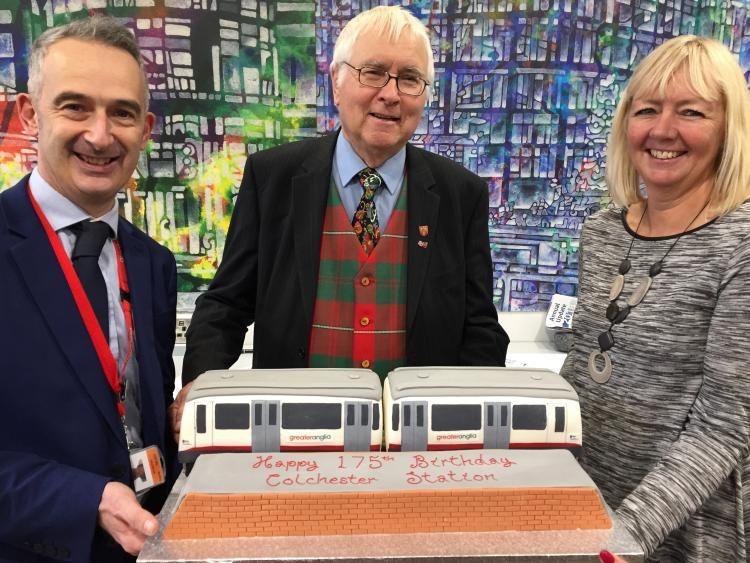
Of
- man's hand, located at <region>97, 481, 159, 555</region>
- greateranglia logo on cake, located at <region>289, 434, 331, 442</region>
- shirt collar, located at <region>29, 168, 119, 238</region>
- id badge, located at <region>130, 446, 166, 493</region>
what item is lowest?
id badge, located at <region>130, 446, 166, 493</region>

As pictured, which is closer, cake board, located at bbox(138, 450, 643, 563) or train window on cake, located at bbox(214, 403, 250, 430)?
cake board, located at bbox(138, 450, 643, 563)

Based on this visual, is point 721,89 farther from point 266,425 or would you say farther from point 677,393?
point 266,425

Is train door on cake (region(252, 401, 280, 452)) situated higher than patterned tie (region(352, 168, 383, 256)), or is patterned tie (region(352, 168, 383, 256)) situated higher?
patterned tie (region(352, 168, 383, 256))

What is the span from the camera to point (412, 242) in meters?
1.42

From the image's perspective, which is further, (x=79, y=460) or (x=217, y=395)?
(x=79, y=460)

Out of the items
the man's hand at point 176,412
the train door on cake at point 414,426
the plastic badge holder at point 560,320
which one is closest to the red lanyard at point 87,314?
the man's hand at point 176,412

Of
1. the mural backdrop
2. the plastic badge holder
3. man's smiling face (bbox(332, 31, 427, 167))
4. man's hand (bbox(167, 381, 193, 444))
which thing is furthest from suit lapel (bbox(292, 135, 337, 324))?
the plastic badge holder

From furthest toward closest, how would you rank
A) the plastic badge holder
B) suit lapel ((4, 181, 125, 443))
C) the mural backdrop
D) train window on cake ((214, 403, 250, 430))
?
the plastic badge holder → the mural backdrop → suit lapel ((4, 181, 125, 443)) → train window on cake ((214, 403, 250, 430))

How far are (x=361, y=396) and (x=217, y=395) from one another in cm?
22

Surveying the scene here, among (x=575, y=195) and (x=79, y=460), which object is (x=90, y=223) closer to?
(x=79, y=460)

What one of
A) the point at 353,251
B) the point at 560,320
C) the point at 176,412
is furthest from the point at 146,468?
the point at 560,320

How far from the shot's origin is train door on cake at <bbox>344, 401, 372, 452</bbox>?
827 mm

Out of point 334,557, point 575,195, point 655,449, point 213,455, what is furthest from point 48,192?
point 575,195

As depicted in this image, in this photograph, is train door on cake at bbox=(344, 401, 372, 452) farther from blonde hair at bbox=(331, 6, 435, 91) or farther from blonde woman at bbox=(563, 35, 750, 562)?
blonde hair at bbox=(331, 6, 435, 91)
